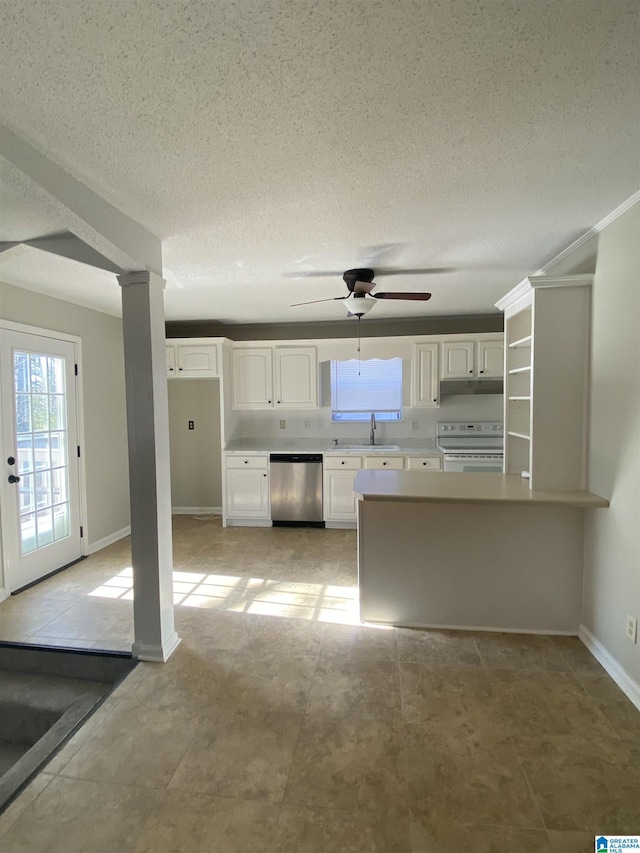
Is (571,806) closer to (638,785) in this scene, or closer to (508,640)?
(638,785)

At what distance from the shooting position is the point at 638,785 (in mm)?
1616

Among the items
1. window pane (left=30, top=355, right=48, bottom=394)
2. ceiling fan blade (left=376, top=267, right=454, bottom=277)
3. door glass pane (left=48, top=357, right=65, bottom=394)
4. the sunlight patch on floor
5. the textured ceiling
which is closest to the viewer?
the textured ceiling

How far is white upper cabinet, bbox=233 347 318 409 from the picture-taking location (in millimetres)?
4957

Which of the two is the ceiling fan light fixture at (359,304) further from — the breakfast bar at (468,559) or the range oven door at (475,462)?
the range oven door at (475,462)

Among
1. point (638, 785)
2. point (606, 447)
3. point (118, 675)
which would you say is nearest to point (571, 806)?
point (638, 785)

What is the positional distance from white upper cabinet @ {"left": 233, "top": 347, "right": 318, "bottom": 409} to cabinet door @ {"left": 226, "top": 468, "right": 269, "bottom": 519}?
2.69 ft

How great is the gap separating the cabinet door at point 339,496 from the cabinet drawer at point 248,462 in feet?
2.40

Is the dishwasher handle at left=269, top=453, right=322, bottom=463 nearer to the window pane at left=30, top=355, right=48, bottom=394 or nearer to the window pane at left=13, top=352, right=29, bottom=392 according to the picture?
the window pane at left=30, top=355, right=48, bottom=394

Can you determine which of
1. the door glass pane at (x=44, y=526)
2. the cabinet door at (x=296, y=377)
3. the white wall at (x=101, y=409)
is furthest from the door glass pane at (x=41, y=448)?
the cabinet door at (x=296, y=377)

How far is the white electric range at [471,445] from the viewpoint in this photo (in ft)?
14.7

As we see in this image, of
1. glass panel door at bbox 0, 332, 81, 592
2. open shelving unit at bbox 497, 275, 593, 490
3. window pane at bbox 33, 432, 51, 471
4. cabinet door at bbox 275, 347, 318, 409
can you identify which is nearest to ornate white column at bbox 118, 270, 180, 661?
glass panel door at bbox 0, 332, 81, 592

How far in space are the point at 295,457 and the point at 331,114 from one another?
3.70 m

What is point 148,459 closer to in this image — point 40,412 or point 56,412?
point 40,412

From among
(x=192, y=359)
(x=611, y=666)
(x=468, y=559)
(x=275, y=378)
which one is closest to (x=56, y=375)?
(x=192, y=359)
